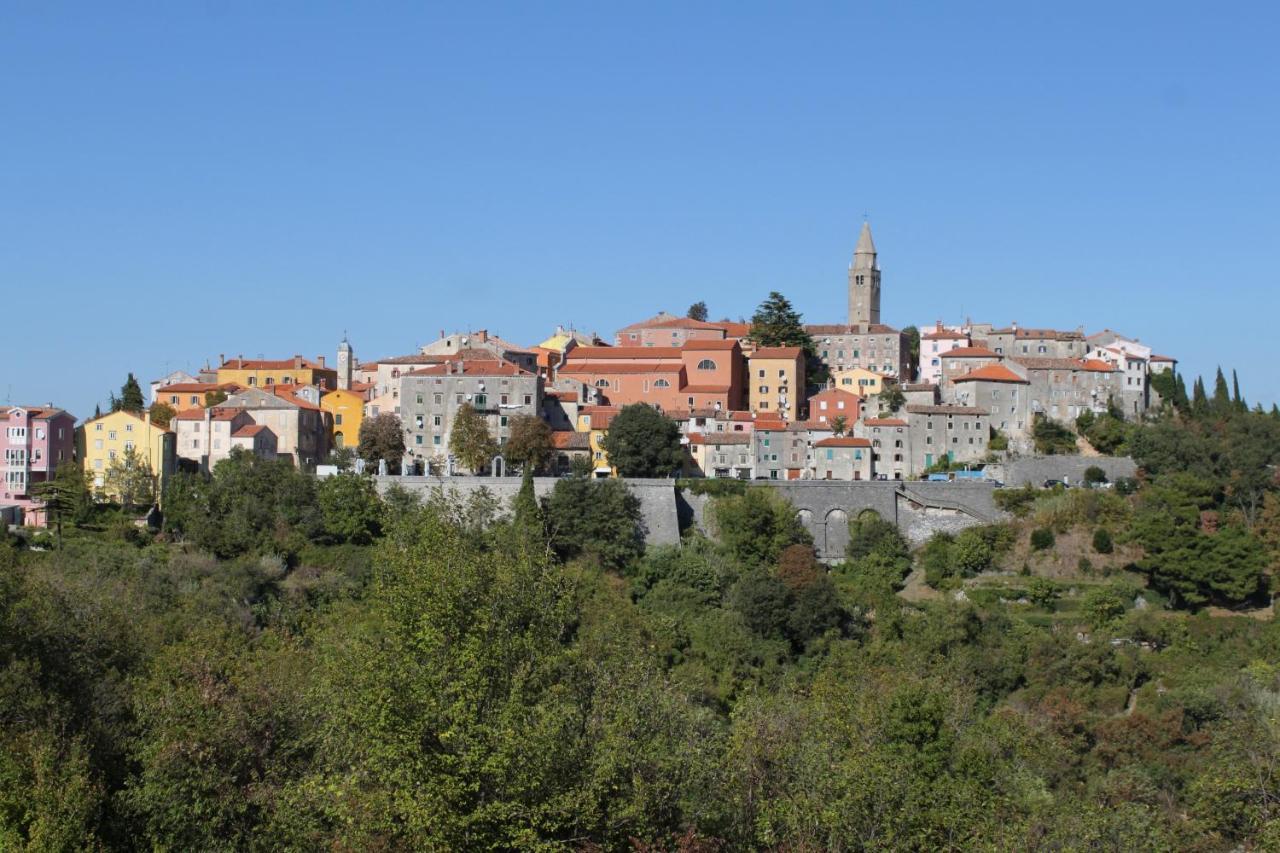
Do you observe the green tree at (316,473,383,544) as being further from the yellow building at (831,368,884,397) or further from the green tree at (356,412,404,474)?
the yellow building at (831,368,884,397)

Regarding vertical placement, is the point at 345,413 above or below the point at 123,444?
above

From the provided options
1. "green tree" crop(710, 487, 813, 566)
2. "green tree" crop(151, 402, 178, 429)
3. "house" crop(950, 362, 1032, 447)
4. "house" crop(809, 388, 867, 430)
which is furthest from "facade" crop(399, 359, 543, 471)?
"house" crop(950, 362, 1032, 447)

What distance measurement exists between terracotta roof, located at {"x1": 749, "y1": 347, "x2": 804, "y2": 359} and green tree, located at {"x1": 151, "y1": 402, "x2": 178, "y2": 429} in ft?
79.2

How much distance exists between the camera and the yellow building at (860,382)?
70.1 metres

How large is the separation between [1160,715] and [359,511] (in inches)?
1037

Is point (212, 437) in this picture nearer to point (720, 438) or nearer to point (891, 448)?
point (720, 438)

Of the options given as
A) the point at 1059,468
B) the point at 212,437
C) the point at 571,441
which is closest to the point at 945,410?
the point at 1059,468

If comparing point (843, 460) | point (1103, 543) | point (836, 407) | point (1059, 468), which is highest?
point (836, 407)

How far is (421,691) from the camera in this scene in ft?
77.0

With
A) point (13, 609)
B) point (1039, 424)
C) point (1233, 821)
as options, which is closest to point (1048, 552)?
point (1039, 424)

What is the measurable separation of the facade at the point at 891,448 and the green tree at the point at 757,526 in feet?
23.6

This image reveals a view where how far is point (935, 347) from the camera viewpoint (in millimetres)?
75562

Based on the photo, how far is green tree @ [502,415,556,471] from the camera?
58.9m

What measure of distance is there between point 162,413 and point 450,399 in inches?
447
